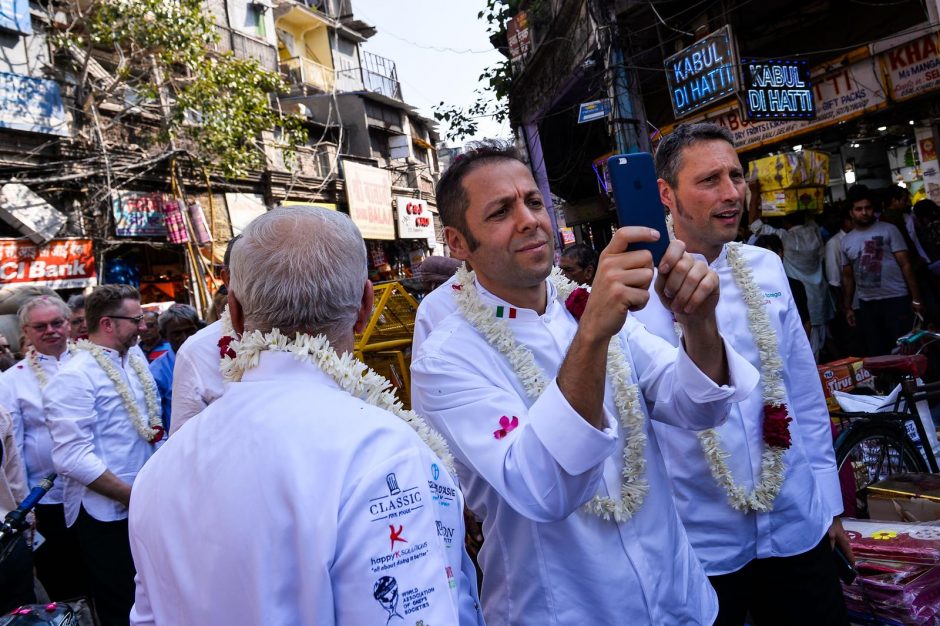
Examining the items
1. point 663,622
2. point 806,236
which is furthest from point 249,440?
point 806,236

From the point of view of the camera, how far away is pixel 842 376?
5230mm

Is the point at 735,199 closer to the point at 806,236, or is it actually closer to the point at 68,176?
the point at 806,236

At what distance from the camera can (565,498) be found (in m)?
1.54

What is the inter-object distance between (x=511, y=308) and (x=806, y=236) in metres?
7.86

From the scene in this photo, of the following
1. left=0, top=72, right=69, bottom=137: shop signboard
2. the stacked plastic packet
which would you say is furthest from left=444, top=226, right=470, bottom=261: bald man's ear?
left=0, top=72, right=69, bottom=137: shop signboard

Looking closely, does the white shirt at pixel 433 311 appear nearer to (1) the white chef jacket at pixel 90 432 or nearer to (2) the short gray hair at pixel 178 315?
(1) the white chef jacket at pixel 90 432

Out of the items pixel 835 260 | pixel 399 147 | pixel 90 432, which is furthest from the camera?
pixel 399 147

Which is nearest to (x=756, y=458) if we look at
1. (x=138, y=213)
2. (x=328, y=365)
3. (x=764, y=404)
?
(x=764, y=404)

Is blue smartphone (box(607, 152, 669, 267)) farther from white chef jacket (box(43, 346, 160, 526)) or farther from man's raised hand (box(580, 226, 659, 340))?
white chef jacket (box(43, 346, 160, 526))

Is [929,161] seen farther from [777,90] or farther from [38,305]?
[38,305]

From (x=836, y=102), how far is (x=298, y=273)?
9.92 m

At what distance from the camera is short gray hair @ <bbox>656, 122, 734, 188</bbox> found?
8.62 ft

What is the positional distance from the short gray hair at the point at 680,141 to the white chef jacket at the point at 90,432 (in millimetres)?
3555

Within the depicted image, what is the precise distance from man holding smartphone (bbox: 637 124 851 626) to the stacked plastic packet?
0.45m
